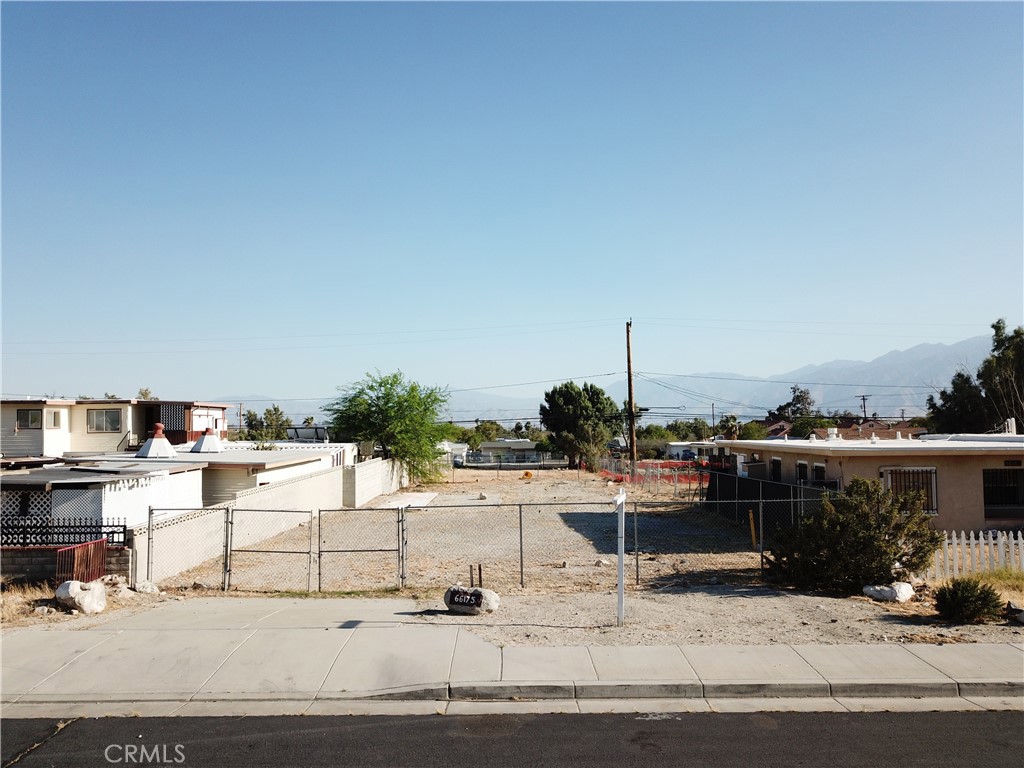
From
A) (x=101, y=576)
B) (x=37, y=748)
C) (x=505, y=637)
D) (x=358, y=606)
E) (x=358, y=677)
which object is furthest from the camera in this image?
(x=101, y=576)

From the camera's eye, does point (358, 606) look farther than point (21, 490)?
No

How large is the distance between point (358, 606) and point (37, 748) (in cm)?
603

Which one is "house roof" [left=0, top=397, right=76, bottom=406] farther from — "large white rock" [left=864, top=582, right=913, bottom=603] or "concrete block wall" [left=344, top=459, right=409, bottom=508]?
"large white rock" [left=864, top=582, right=913, bottom=603]

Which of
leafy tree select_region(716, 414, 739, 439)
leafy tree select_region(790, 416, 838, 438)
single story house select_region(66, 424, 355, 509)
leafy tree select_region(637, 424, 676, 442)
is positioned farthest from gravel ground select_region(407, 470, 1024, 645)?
leafy tree select_region(637, 424, 676, 442)

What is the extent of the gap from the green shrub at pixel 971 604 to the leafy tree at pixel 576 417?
230 ft

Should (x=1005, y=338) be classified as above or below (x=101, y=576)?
above

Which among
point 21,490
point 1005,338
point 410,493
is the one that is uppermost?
point 1005,338

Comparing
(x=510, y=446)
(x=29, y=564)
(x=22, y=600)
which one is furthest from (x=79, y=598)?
(x=510, y=446)

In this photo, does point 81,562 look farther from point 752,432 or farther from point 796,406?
point 796,406

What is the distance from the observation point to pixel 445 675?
10109 millimetres

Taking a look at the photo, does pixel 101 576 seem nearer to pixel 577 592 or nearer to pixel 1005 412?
pixel 577 592

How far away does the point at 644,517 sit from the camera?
106 feet

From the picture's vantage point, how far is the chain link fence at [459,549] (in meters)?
17.0

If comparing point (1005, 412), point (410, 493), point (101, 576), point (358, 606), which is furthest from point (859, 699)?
point (1005, 412)
